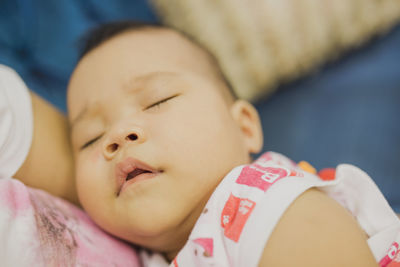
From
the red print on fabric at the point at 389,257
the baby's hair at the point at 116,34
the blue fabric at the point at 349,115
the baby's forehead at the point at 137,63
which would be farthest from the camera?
the blue fabric at the point at 349,115

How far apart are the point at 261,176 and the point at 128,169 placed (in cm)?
A: 22

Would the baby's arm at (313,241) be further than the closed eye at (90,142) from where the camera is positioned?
No

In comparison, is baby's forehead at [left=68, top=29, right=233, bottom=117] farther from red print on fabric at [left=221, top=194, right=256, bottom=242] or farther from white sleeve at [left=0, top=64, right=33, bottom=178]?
red print on fabric at [left=221, top=194, right=256, bottom=242]

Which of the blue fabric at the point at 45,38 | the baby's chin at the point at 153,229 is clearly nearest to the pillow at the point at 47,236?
the baby's chin at the point at 153,229

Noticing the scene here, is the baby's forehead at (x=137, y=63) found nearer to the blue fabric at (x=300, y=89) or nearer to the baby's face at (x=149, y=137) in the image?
→ the baby's face at (x=149, y=137)

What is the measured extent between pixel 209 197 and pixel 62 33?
33.5 inches

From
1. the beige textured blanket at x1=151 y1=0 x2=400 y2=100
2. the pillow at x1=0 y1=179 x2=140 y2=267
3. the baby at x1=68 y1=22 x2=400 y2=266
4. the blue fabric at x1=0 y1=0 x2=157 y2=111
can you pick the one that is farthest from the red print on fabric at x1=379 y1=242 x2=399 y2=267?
the blue fabric at x1=0 y1=0 x2=157 y2=111

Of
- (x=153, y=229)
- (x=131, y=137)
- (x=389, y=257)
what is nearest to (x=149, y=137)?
(x=131, y=137)

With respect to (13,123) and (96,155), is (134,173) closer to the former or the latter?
(96,155)

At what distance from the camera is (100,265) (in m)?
0.62

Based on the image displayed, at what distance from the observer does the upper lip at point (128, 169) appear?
61 cm

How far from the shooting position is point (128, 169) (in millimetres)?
620

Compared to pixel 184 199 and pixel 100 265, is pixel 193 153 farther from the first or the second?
pixel 100 265

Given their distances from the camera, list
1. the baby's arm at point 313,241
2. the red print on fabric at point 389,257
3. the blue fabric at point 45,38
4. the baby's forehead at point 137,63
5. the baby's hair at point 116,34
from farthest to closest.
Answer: the blue fabric at point 45,38 → the baby's hair at point 116,34 → the baby's forehead at point 137,63 → the red print on fabric at point 389,257 → the baby's arm at point 313,241
